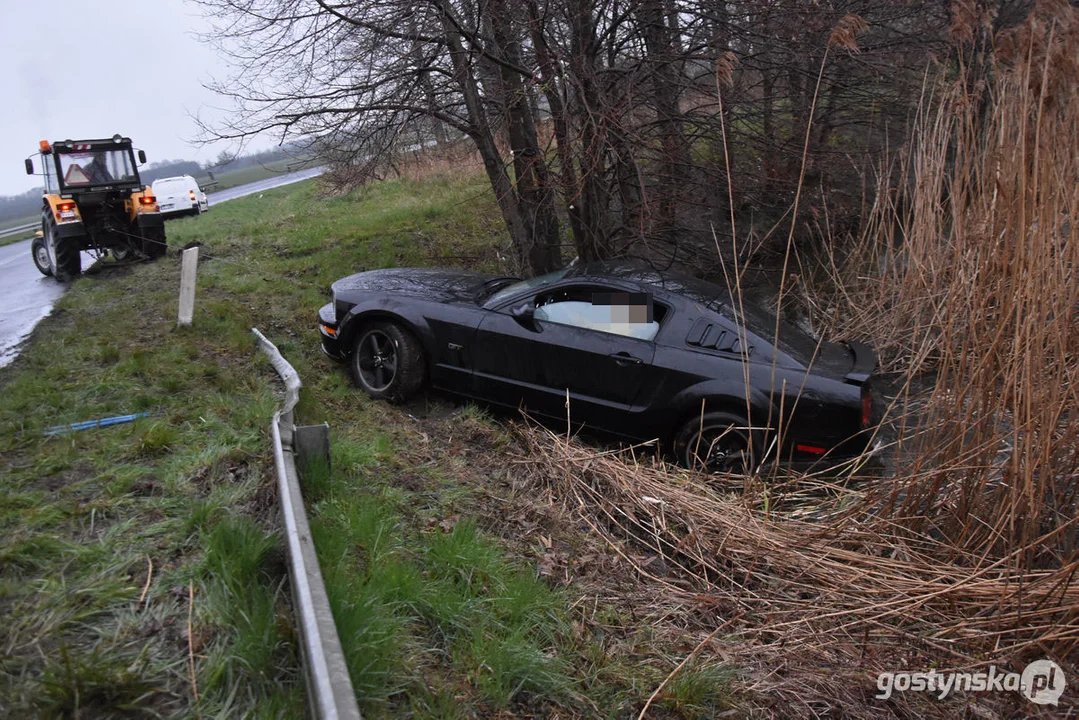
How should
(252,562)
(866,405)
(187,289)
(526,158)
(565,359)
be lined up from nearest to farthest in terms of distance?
(252,562) → (866,405) → (565,359) → (187,289) → (526,158)

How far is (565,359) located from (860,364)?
223cm

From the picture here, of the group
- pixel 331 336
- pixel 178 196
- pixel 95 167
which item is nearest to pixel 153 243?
pixel 95 167

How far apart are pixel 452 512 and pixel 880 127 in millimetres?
8679

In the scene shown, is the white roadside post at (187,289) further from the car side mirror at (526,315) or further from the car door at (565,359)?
the car side mirror at (526,315)

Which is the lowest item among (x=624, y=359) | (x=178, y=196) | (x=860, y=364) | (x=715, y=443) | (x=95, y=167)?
(x=715, y=443)

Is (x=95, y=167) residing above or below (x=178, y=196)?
below

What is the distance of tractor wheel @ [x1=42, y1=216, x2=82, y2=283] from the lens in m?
12.7

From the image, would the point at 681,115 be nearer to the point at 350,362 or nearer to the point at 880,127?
the point at 880,127

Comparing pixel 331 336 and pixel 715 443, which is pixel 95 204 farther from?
pixel 715 443

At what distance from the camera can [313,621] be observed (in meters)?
2.37

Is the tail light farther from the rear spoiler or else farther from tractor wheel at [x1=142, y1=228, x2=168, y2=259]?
tractor wheel at [x1=142, y1=228, x2=168, y2=259]

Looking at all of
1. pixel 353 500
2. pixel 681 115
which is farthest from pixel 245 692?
pixel 681 115

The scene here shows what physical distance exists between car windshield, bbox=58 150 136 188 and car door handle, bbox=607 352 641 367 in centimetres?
1166

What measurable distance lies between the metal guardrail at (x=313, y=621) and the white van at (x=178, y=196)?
26.1 m
